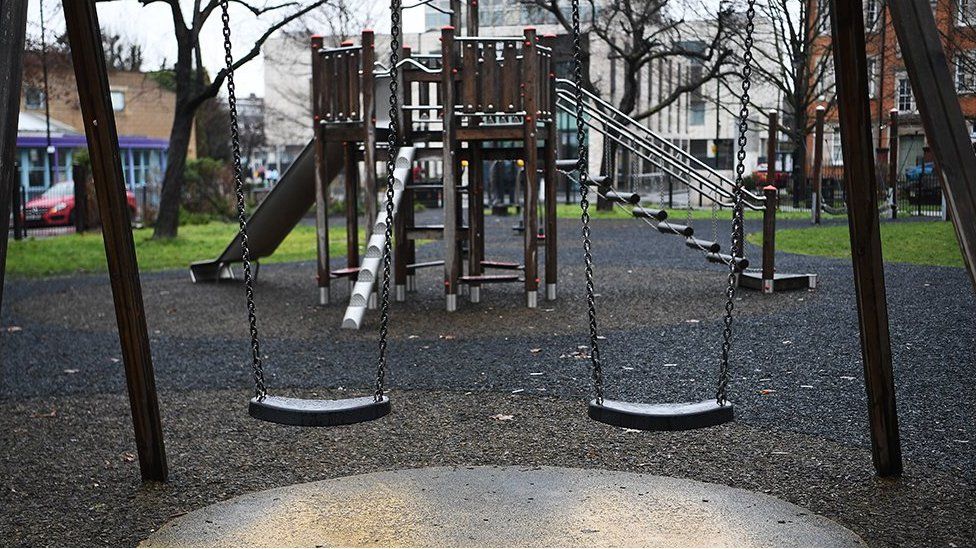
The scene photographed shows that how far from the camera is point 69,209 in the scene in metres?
29.6

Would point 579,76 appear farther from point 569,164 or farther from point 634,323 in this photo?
point 569,164

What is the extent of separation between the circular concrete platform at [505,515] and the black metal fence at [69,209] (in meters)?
21.6

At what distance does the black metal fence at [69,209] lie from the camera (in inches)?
1054

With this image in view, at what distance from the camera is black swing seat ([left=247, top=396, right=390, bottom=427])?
16.9 ft

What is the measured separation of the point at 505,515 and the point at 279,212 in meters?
11.0

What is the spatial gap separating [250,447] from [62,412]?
6.05 feet

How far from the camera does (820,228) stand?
933 inches

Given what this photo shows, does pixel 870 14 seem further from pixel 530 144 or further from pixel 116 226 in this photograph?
pixel 116 226

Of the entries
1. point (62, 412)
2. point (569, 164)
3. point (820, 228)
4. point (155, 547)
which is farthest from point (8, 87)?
point (820, 228)

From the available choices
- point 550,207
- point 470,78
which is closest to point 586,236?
point 470,78

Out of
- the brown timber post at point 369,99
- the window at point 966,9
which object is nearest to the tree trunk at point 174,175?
the brown timber post at point 369,99

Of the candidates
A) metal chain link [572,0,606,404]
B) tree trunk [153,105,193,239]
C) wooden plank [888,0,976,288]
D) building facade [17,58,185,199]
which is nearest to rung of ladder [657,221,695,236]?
metal chain link [572,0,606,404]

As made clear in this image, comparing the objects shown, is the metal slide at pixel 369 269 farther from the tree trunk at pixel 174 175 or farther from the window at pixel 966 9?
the tree trunk at pixel 174 175

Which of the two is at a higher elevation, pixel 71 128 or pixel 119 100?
pixel 119 100
